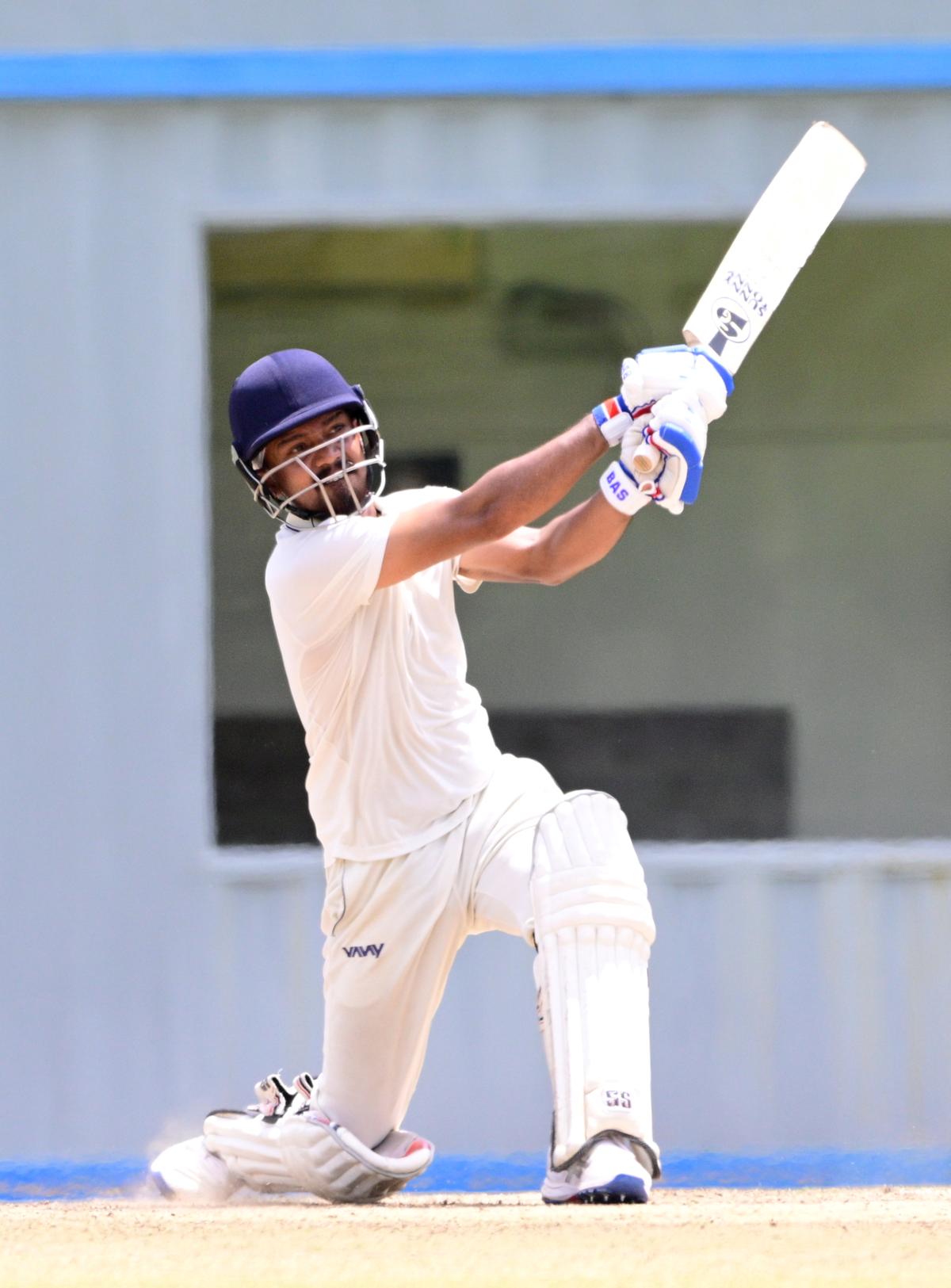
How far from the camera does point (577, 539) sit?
11.9 feet

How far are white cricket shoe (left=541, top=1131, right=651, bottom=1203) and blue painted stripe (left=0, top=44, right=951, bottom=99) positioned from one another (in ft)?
10.5

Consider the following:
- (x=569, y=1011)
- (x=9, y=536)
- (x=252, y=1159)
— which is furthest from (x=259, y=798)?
(x=569, y=1011)

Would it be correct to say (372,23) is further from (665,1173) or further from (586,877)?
(665,1173)

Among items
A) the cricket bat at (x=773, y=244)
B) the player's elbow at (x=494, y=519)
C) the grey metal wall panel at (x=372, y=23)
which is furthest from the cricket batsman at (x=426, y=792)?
the grey metal wall panel at (x=372, y=23)

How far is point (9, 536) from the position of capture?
17.6ft

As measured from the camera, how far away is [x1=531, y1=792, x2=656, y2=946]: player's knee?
337cm

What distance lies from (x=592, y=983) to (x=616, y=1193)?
1.17ft

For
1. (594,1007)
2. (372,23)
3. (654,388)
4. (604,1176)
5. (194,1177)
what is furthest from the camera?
(372,23)

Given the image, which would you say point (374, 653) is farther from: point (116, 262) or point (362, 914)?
point (116, 262)

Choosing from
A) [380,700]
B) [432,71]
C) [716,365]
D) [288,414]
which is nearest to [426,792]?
[380,700]

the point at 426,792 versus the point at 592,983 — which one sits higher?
the point at 426,792

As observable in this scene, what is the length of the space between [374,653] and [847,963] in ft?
7.58

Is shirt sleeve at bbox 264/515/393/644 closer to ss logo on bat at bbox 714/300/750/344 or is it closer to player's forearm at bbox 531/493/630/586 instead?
player's forearm at bbox 531/493/630/586

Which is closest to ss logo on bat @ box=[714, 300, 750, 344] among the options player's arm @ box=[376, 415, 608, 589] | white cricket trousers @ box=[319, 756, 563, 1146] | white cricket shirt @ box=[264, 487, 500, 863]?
player's arm @ box=[376, 415, 608, 589]
